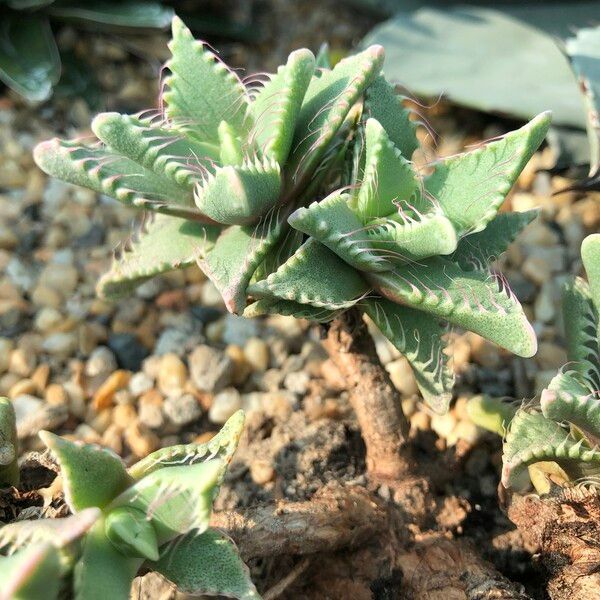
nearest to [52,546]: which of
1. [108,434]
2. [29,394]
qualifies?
[108,434]

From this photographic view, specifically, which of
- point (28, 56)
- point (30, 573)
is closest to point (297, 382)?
point (30, 573)

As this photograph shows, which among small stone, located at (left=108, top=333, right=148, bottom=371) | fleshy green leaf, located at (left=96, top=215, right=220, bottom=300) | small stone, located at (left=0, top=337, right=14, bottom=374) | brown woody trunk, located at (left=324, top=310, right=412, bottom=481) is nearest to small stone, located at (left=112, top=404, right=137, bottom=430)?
small stone, located at (left=108, top=333, right=148, bottom=371)

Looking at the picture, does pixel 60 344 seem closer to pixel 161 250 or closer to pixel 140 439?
pixel 140 439

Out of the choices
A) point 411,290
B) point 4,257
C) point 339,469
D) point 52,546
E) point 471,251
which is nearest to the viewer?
point 52,546

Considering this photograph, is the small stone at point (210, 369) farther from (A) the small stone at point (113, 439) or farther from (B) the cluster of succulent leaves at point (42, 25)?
(B) the cluster of succulent leaves at point (42, 25)

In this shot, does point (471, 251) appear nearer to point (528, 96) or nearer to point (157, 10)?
point (528, 96)

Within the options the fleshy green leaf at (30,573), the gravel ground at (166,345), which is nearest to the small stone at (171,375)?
the gravel ground at (166,345)
